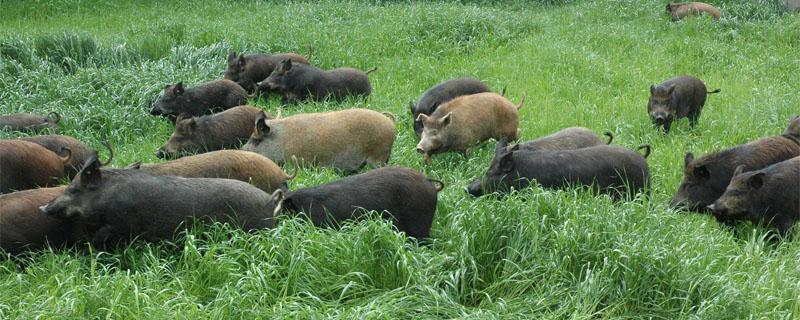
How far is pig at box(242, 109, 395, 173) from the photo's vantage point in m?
8.67

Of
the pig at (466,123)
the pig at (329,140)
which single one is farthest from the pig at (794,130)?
the pig at (329,140)

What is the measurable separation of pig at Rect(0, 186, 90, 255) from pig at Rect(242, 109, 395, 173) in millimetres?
2635

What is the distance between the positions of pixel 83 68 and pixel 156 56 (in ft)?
Answer: 5.57

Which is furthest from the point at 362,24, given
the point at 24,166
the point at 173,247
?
the point at 173,247

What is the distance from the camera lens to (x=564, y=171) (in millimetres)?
7230

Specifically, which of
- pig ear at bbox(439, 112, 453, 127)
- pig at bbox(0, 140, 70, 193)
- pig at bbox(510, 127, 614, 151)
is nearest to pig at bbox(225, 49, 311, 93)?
pig ear at bbox(439, 112, 453, 127)

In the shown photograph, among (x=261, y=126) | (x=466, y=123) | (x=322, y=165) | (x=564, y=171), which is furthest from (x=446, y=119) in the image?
(x=564, y=171)

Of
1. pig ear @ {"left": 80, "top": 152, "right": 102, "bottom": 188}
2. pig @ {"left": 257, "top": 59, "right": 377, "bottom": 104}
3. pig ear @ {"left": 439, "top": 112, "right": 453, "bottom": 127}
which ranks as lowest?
pig @ {"left": 257, "top": 59, "right": 377, "bottom": 104}

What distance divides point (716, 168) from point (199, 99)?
5855 millimetres

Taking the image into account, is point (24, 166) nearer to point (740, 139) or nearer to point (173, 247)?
point (173, 247)

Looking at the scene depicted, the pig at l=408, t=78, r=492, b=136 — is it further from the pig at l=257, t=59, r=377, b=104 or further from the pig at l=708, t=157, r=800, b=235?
the pig at l=708, t=157, r=800, b=235

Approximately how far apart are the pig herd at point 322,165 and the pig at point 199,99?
15mm

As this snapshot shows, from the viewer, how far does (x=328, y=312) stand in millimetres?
5090

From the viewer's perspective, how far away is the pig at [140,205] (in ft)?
19.3
